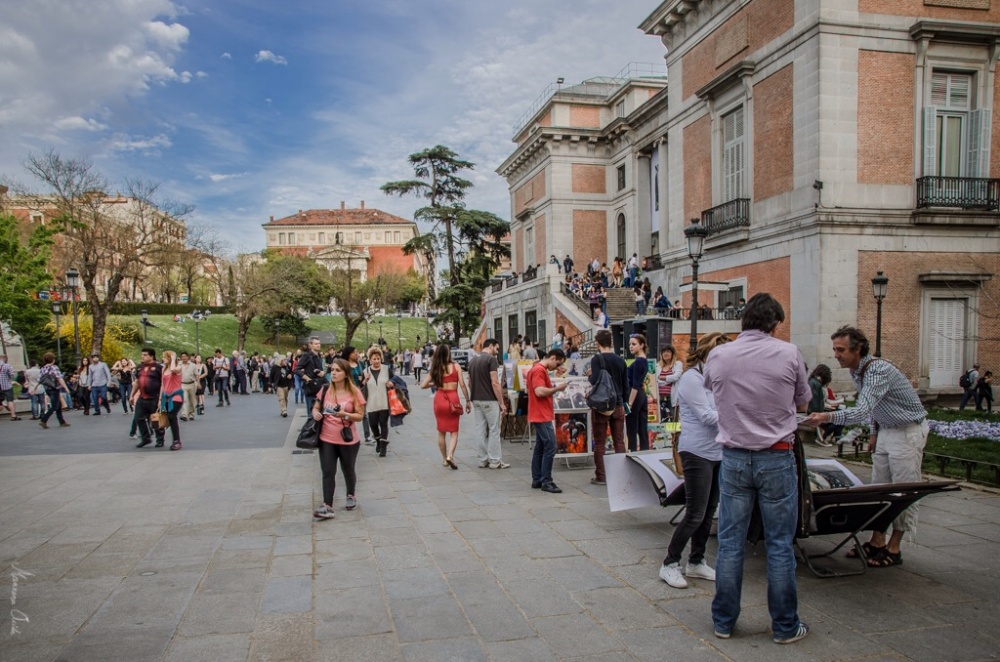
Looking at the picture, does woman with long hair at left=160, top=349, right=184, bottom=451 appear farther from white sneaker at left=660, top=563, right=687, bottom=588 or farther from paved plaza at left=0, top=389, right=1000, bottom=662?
white sneaker at left=660, top=563, right=687, bottom=588

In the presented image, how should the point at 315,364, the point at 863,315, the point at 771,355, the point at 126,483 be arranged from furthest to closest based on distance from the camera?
the point at 863,315 → the point at 315,364 → the point at 126,483 → the point at 771,355

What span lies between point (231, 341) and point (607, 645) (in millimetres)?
57541

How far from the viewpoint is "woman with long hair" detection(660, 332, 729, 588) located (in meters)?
4.83

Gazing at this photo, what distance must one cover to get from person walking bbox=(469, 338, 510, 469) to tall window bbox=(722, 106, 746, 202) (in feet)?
45.7

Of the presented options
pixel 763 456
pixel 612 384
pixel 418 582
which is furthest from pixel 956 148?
pixel 418 582

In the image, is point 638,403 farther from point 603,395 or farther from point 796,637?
point 796,637

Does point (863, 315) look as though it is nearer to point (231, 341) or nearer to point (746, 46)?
point (746, 46)

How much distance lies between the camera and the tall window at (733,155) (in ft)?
66.9

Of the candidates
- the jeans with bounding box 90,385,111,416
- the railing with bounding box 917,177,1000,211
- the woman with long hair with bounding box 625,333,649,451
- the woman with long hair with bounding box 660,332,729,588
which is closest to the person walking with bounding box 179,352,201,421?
the jeans with bounding box 90,385,111,416

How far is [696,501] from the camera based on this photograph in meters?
4.84

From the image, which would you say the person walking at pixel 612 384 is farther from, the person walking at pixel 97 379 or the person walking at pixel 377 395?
the person walking at pixel 97 379

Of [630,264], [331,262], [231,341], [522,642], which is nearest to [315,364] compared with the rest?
[522,642]

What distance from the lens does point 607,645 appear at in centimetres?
389

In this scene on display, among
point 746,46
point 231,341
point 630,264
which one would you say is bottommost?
point 231,341
